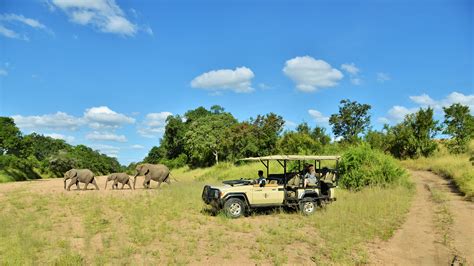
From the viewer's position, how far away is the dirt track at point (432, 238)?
9.29 metres

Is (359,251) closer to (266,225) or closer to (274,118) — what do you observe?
(266,225)

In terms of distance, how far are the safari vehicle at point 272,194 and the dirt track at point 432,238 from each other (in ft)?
10.7

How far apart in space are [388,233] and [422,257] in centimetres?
213

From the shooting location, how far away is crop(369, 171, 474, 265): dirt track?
9.29 meters

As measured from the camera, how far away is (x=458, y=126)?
39031mm

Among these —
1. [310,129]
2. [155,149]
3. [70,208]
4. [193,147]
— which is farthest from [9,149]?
[155,149]

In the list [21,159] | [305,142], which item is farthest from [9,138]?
[305,142]

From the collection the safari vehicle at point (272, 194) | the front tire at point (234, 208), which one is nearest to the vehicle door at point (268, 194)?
the safari vehicle at point (272, 194)

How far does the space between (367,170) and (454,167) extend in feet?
25.1

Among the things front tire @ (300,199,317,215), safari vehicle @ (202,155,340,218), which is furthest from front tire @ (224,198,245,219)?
front tire @ (300,199,317,215)

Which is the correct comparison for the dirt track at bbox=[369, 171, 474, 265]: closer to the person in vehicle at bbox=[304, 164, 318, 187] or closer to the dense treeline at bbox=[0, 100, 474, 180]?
the person in vehicle at bbox=[304, 164, 318, 187]

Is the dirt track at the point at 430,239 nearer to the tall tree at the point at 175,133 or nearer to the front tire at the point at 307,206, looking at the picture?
the front tire at the point at 307,206

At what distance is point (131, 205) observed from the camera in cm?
1681

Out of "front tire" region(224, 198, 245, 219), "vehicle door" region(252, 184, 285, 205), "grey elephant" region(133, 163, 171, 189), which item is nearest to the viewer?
"front tire" region(224, 198, 245, 219)
